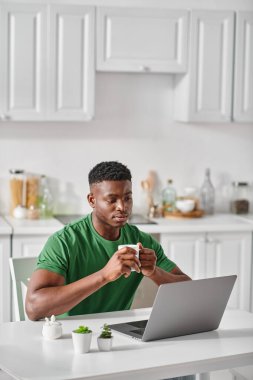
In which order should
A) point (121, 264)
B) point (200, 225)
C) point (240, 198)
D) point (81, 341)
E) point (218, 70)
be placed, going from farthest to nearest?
point (240, 198) → point (218, 70) → point (200, 225) → point (121, 264) → point (81, 341)

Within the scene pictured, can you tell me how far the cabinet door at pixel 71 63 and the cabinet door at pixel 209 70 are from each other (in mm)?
647

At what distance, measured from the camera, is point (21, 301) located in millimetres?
3023

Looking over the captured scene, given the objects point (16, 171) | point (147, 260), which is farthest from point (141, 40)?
point (147, 260)

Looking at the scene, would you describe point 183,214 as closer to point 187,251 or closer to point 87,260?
point 187,251

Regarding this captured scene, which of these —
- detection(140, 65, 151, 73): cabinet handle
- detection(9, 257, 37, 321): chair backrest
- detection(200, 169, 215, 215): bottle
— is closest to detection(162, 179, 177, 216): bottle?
detection(200, 169, 215, 215): bottle

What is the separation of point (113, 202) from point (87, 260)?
24cm

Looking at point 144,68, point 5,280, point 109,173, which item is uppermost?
point 144,68

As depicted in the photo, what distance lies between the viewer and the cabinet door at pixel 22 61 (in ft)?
14.5

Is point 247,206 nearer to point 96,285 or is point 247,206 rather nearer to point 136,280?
point 136,280

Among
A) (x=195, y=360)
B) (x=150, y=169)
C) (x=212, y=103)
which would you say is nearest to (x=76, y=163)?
(x=150, y=169)

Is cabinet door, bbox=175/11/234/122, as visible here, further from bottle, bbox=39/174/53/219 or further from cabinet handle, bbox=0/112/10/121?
cabinet handle, bbox=0/112/10/121

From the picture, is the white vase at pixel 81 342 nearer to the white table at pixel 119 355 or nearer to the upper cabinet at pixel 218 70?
the white table at pixel 119 355

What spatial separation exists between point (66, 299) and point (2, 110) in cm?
219

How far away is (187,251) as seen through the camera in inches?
182
